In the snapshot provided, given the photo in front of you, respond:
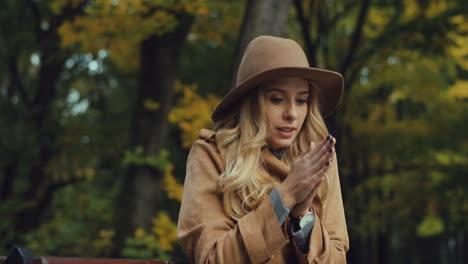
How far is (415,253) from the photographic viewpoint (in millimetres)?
35750

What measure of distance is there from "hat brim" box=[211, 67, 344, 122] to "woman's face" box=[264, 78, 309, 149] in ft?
0.13

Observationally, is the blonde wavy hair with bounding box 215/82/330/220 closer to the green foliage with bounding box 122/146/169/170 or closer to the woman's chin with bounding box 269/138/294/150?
the woman's chin with bounding box 269/138/294/150

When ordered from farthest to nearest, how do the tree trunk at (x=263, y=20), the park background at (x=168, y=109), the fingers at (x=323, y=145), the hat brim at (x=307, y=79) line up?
1. the park background at (x=168, y=109)
2. the tree trunk at (x=263, y=20)
3. the hat brim at (x=307, y=79)
4. the fingers at (x=323, y=145)

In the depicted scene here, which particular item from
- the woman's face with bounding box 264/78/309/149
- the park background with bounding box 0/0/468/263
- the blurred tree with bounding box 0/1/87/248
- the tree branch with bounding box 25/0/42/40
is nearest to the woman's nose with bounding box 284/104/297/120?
the woman's face with bounding box 264/78/309/149

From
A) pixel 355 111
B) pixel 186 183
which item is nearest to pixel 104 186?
pixel 355 111

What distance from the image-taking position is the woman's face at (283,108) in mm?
2875

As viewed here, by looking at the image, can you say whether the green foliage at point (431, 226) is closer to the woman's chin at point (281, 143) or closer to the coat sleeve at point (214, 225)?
the woman's chin at point (281, 143)

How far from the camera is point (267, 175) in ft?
9.37

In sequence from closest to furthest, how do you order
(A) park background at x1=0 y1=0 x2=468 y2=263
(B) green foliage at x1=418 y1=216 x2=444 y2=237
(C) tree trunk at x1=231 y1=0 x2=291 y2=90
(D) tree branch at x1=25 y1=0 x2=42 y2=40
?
(C) tree trunk at x1=231 y1=0 x2=291 y2=90 → (A) park background at x1=0 y1=0 x2=468 y2=263 → (B) green foliage at x1=418 y1=216 x2=444 y2=237 → (D) tree branch at x1=25 y1=0 x2=42 y2=40

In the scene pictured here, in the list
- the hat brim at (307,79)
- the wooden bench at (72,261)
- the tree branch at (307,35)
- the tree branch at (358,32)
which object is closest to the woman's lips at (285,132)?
the hat brim at (307,79)

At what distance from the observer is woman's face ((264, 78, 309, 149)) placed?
9.43 ft

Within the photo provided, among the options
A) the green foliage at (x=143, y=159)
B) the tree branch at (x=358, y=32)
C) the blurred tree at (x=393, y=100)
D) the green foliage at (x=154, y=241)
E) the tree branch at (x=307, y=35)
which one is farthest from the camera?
the tree branch at (x=358, y=32)

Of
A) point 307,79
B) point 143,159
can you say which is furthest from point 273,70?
point 143,159

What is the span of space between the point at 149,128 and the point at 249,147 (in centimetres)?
624
